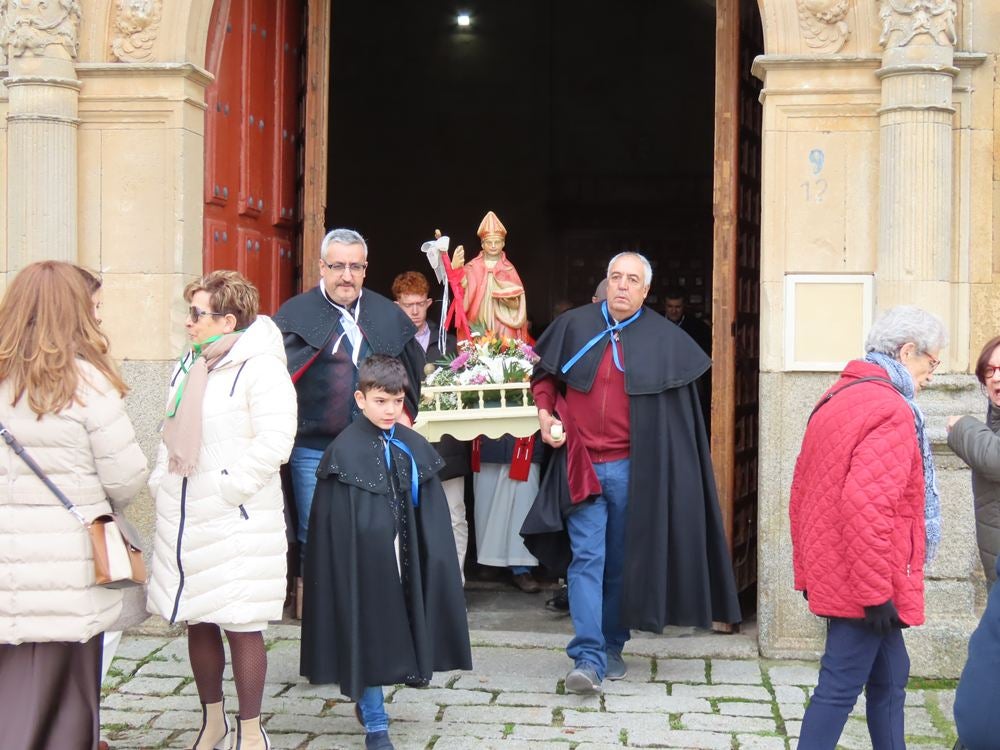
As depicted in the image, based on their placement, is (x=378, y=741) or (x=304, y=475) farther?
(x=304, y=475)

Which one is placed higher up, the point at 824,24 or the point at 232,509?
the point at 824,24

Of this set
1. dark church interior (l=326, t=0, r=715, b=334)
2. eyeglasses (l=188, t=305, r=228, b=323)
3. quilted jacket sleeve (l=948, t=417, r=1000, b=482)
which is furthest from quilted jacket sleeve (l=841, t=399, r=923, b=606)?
dark church interior (l=326, t=0, r=715, b=334)

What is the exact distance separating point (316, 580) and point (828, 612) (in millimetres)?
1826

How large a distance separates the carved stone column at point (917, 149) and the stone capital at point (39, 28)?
3851 millimetres

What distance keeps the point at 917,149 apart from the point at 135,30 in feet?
12.4

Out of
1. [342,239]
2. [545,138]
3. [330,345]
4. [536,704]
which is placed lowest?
[536,704]

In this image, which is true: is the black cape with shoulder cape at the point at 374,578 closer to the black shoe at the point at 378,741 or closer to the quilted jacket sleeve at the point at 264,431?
the black shoe at the point at 378,741

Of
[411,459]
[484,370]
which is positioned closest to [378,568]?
[411,459]

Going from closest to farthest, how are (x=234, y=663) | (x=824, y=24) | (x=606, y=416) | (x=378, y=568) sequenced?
(x=234, y=663) < (x=378, y=568) < (x=606, y=416) < (x=824, y=24)

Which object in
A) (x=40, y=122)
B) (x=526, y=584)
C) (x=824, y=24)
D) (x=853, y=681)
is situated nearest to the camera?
(x=853, y=681)

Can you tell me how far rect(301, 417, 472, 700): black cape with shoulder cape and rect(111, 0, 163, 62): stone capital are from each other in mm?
2716

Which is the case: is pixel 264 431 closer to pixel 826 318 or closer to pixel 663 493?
pixel 663 493

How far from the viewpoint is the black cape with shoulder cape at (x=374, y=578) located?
4.70 m

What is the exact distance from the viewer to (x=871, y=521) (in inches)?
154
